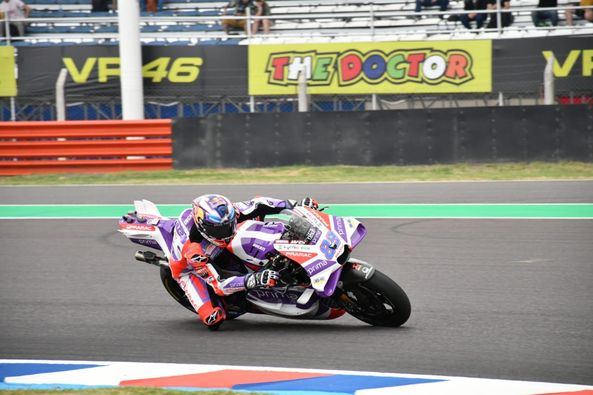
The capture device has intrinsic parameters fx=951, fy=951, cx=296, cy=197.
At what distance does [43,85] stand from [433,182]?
29.4 ft

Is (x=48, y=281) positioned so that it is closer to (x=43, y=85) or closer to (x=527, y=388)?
(x=527, y=388)

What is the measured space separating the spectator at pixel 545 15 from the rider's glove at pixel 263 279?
14.6 m

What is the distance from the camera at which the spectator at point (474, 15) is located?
19766 mm

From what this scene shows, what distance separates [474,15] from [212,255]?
1435cm

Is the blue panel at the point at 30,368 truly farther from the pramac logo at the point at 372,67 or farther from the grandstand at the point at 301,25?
the grandstand at the point at 301,25

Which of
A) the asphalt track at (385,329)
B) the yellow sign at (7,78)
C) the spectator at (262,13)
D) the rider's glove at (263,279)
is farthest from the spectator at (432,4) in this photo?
the rider's glove at (263,279)

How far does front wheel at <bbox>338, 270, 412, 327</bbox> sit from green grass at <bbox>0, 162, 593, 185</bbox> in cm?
959

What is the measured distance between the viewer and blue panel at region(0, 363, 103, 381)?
591 cm

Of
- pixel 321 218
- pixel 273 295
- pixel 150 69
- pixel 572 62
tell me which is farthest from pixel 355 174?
pixel 321 218

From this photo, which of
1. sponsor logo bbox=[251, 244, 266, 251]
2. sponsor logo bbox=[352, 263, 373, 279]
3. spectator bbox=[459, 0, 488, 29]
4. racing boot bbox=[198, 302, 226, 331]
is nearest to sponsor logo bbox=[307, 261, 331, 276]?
sponsor logo bbox=[352, 263, 373, 279]

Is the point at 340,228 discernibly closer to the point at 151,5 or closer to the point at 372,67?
the point at 372,67

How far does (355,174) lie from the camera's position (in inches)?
658

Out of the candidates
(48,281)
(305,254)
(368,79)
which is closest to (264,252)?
(305,254)

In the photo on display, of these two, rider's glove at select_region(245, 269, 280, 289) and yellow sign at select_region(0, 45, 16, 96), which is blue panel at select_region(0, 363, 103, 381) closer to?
rider's glove at select_region(245, 269, 280, 289)
